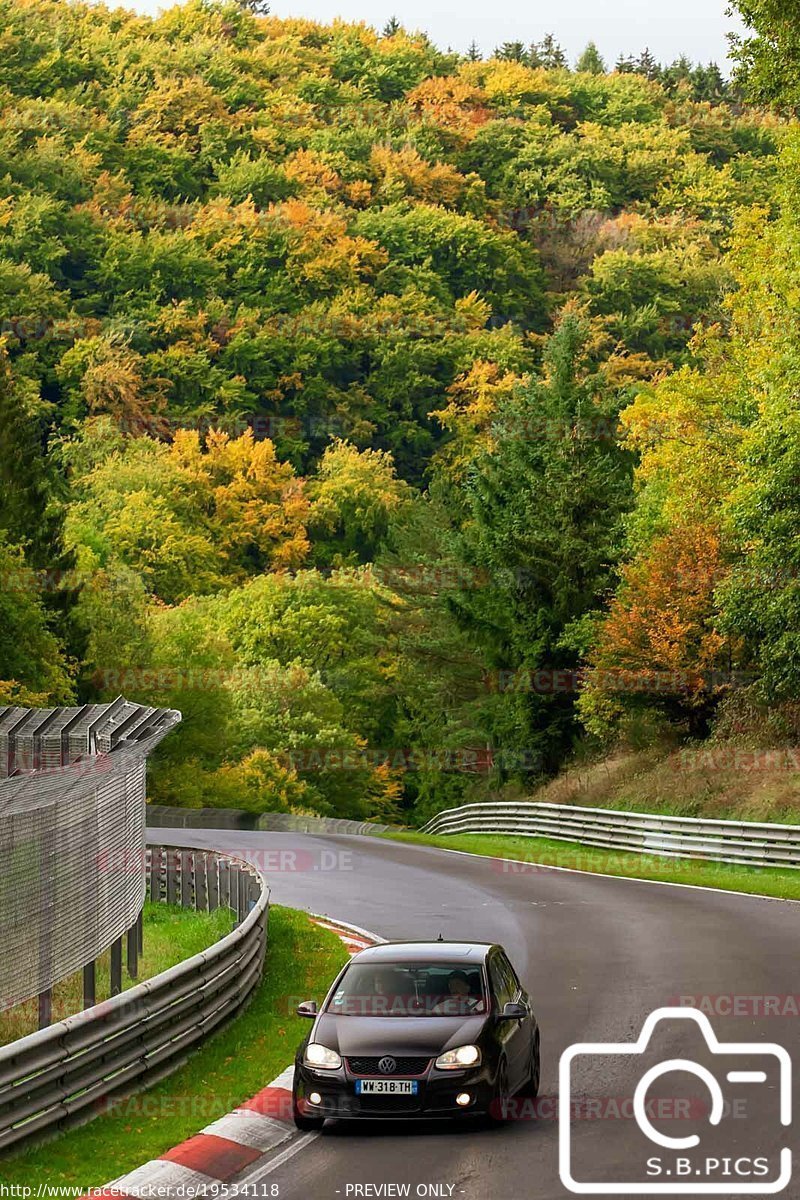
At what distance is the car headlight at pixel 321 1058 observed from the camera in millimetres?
11844

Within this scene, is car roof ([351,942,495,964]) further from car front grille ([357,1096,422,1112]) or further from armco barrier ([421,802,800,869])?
armco barrier ([421,802,800,869])

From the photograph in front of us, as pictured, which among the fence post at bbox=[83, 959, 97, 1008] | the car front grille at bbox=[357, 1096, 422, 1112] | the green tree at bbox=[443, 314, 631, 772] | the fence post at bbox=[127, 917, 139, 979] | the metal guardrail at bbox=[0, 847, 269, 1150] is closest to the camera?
the metal guardrail at bbox=[0, 847, 269, 1150]

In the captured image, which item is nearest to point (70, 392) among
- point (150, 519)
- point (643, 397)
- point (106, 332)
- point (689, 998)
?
point (106, 332)

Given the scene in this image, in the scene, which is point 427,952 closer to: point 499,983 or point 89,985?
point 499,983

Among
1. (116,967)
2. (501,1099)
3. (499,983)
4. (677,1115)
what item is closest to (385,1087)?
(501,1099)

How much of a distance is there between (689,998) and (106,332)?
11523cm

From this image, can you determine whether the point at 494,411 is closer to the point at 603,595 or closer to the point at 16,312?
the point at 16,312

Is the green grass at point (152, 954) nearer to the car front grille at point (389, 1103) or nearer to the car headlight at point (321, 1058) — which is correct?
the car headlight at point (321, 1058)

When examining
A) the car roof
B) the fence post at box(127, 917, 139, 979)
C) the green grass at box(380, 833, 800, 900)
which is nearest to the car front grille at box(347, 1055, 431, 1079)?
the car roof

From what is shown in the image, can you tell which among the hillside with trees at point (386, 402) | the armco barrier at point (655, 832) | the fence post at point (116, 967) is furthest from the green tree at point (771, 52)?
the fence post at point (116, 967)

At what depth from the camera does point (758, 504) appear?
38188mm

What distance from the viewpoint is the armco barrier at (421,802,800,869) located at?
1373 inches

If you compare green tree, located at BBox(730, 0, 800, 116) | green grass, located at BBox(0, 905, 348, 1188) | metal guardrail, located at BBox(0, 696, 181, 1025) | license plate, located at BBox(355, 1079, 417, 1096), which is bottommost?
green grass, located at BBox(0, 905, 348, 1188)

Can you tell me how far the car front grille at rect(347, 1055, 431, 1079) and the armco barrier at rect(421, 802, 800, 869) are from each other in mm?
23511
